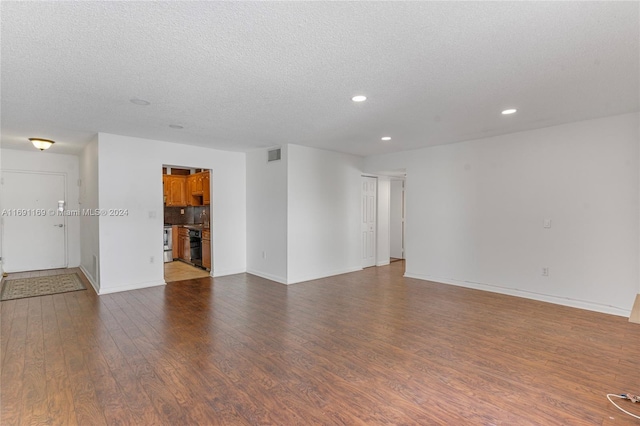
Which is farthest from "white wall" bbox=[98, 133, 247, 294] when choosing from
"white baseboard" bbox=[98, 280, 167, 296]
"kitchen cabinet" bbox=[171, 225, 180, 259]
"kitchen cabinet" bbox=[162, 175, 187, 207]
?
"kitchen cabinet" bbox=[171, 225, 180, 259]

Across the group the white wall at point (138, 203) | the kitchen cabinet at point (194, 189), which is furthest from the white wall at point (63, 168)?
the white wall at point (138, 203)

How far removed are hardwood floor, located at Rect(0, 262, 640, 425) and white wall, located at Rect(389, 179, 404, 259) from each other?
4052mm

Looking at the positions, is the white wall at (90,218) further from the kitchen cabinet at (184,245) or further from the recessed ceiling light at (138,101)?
the recessed ceiling light at (138,101)

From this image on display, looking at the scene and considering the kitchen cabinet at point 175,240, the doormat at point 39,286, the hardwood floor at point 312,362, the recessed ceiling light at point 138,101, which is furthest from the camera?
Answer: the kitchen cabinet at point 175,240

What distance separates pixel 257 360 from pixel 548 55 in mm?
3366

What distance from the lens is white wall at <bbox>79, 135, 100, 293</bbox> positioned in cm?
512

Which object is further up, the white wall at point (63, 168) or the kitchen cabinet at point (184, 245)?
the white wall at point (63, 168)

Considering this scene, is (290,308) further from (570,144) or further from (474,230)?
(570,144)

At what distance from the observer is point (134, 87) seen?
2988mm

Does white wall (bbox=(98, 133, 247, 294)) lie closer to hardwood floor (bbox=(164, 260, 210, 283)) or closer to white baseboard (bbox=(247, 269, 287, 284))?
hardwood floor (bbox=(164, 260, 210, 283))

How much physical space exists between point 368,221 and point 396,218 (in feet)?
5.74

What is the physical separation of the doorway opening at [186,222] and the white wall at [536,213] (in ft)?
14.3

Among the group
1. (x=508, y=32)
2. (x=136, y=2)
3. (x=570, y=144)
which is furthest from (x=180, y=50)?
(x=570, y=144)

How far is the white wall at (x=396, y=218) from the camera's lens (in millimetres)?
8570
